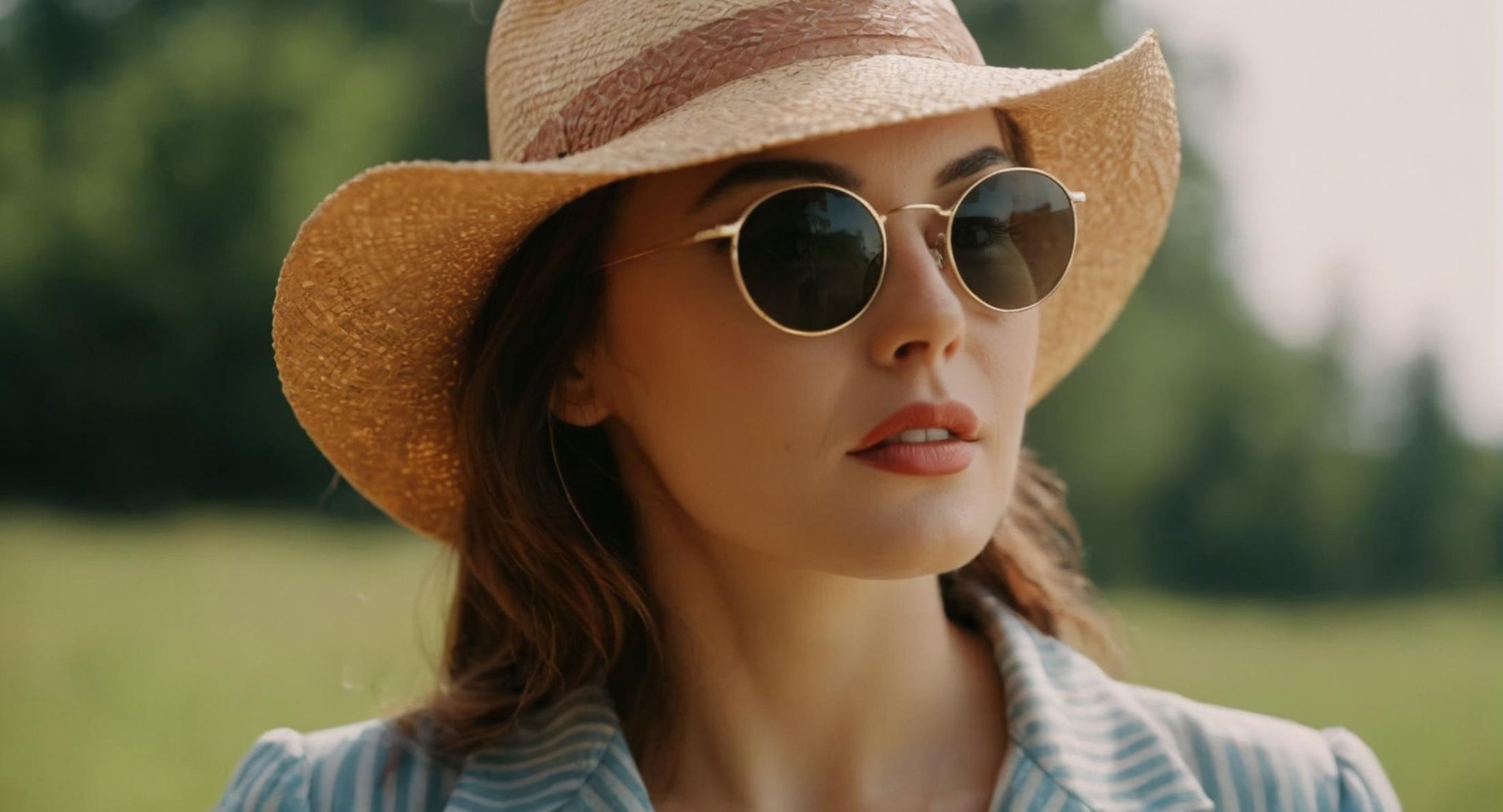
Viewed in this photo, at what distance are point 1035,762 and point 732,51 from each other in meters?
0.94

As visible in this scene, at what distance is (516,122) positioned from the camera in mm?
1924

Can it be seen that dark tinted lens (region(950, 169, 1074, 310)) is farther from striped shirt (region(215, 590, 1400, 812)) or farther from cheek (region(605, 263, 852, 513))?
striped shirt (region(215, 590, 1400, 812))

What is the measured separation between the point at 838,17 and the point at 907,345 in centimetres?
40

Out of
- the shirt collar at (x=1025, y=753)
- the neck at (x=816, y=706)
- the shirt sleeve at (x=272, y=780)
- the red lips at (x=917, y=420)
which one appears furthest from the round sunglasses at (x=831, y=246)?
the shirt sleeve at (x=272, y=780)

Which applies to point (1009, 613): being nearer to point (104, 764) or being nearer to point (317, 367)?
point (317, 367)

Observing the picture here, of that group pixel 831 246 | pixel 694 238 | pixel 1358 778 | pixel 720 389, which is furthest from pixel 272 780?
pixel 1358 778

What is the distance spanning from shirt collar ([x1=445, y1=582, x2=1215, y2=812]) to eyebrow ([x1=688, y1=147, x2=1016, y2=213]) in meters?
0.67

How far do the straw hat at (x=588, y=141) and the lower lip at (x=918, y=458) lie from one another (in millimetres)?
369

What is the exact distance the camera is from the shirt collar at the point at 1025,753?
180 cm

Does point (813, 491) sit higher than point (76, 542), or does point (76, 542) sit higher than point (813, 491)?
point (813, 491)

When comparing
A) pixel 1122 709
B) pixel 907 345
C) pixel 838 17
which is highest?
pixel 838 17

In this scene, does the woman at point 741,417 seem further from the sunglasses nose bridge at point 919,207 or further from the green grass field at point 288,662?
the green grass field at point 288,662

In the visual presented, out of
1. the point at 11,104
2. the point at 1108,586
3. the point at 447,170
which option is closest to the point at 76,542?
the point at 11,104

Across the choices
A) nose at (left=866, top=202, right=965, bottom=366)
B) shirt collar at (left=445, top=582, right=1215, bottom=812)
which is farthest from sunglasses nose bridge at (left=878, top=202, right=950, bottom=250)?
shirt collar at (left=445, top=582, right=1215, bottom=812)
